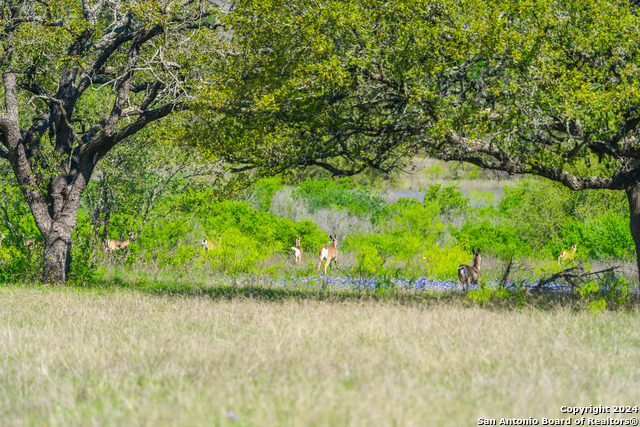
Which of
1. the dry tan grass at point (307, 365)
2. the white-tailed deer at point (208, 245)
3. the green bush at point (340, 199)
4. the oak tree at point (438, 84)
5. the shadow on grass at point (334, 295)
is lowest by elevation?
the shadow on grass at point (334, 295)

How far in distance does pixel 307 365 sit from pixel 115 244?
1103 cm

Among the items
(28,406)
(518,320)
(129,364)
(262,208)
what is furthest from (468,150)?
(262,208)

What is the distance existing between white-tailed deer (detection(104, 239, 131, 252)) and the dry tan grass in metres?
6.34

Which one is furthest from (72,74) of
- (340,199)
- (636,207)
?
(340,199)

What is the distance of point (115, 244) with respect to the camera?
15.3 m

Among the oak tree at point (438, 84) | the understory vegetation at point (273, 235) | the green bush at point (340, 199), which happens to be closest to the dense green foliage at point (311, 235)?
the understory vegetation at point (273, 235)

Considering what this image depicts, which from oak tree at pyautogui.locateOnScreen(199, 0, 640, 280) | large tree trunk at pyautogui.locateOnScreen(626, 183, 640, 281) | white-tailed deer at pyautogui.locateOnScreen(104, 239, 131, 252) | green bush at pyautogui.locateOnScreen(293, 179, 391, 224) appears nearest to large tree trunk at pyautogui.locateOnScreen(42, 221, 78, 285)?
white-tailed deer at pyautogui.locateOnScreen(104, 239, 131, 252)

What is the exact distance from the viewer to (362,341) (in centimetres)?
661

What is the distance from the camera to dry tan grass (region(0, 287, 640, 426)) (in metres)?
4.28

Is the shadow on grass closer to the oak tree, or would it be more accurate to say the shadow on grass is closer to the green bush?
the oak tree

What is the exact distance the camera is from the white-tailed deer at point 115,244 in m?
15.2

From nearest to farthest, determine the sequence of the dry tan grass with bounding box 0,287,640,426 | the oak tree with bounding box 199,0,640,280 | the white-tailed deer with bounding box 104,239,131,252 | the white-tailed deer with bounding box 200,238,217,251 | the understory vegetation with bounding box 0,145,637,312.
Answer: the dry tan grass with bounding box 0,287,640,426 → the oak tree with bounding box 199,0,640,280 → the understory vegetation with bounding box 0,145,637,312 → the white-tailed deer with bounding box 104,239,131,252 → the white-tailed deer with bounding box 200,238,217,251

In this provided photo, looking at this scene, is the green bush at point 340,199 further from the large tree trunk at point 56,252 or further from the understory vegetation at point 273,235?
the large tree trunk at point 56,252

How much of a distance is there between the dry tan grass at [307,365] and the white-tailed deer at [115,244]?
20.8ft
